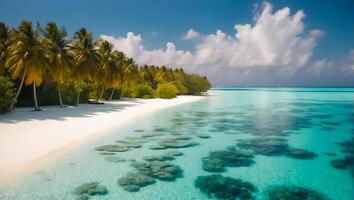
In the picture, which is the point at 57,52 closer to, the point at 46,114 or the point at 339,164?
the point at 46,114

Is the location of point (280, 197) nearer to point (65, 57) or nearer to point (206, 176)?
point (206, 176)

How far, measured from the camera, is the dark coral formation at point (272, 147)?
1281 cm

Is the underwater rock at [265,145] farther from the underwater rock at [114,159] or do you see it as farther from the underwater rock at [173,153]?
the underwater rock at [114,159]

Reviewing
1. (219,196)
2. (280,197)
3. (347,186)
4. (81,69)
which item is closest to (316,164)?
(347,186)

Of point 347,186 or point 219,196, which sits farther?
point 347,186

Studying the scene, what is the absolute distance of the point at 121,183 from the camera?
858 cm

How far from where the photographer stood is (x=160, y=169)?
1010 centimetres

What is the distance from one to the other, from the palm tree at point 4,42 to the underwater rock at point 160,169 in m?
21.7

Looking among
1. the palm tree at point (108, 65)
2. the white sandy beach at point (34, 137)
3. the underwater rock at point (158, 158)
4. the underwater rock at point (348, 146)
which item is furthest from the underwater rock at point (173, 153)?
the palm tree at point (108, 65)

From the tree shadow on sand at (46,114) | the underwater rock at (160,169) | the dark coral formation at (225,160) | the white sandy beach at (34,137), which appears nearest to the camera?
the underwater rock at (160,169)

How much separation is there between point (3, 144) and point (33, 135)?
7.17ft

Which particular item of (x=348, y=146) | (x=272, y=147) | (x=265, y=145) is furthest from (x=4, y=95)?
(x=348, y=146)

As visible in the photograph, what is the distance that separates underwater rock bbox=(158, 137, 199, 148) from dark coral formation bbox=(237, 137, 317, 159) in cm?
266

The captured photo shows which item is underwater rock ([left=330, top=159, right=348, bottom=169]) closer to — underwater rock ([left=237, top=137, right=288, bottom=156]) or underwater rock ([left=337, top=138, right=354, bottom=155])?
underwater rock ([left=337, top=138, right=354, bottom=155])
